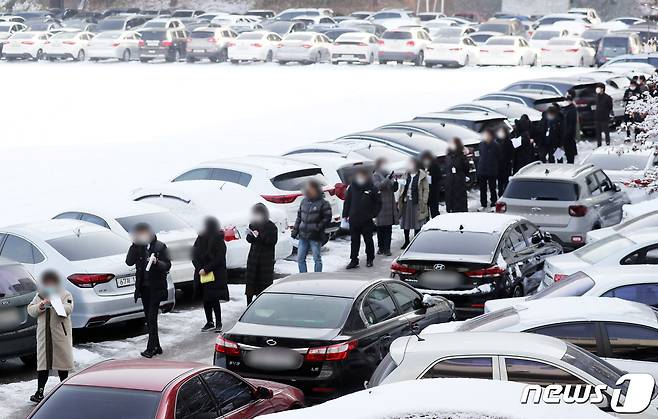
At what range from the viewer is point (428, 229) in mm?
15711

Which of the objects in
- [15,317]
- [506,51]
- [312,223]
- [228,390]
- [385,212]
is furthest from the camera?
[506,51]

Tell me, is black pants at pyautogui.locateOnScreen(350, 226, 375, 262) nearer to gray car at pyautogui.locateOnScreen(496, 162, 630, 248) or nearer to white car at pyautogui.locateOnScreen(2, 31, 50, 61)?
gray car at pyautogui.locateOnScreen(496, 162, 630, 248)

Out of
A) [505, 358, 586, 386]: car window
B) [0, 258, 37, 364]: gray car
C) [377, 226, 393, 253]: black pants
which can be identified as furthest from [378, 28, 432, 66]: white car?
[505, 358, 586, 386]: car window

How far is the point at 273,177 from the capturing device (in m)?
19.5

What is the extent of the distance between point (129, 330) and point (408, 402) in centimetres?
1022

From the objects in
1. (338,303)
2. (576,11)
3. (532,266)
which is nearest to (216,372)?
(338,303)

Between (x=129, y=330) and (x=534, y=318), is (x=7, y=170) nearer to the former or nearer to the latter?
(x=129, y=330)

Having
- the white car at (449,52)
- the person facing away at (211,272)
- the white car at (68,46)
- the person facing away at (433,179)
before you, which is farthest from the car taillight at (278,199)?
the white car at (68,46)

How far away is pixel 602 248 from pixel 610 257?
563 millimetres

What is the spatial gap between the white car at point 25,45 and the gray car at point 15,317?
1767 inches

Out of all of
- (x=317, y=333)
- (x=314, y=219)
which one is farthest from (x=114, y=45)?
(x=317, y=333)

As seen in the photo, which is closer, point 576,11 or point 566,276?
point 566,276

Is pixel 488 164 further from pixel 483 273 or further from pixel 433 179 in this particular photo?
pixel 483 273

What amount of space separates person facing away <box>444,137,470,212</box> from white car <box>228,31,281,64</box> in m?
32.8
